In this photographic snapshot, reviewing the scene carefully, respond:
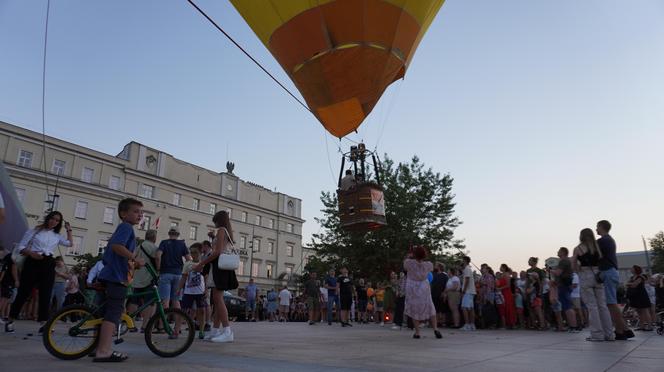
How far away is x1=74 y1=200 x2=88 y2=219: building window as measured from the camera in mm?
43250

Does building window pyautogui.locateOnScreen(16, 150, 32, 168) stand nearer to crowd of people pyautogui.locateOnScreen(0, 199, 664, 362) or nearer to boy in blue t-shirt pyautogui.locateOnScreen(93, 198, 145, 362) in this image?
crowd of people pyautogui.locateOnScreen(0, 199, 664, 362)

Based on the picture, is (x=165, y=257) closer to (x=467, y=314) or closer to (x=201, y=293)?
(x=201, y=293)

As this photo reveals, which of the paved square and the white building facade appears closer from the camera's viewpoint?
the paved square

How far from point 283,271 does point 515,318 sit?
178ft

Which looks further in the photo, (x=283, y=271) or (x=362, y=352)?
(x=283, y=271)

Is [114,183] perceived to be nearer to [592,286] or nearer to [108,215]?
[108,215]

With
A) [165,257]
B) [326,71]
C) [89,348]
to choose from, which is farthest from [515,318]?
[89,348]

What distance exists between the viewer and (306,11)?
9.37 metres

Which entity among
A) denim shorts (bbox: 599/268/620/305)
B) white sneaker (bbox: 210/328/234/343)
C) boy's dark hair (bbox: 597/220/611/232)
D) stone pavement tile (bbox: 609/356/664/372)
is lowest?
stone pavement tile (bbox: 609/356/664/372)

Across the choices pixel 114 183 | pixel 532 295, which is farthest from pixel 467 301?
pixel 114 183

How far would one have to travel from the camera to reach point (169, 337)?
4195mm

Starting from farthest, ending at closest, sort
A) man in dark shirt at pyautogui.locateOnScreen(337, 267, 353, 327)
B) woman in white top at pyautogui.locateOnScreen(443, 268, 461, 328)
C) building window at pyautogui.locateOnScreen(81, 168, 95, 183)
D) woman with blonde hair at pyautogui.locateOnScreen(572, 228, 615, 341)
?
1. building window at pyautogui.locateOnScreen(81, 168, 95, 183)
2. man in dark shirt at pyautogui.locateOnScreen(337, 267, 353, 327)
3. woman in white top at pyautogui.locateOnScreen(443, 268, 461, 328)
4. woman with blonde hair at pyautogui.locateOnScreen(572, 228, 615, 341)

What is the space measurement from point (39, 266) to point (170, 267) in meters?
1.82

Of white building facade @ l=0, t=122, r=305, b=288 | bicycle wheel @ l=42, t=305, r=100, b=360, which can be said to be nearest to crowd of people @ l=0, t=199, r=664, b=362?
bicycle wheel @ l=42, t=305, r=100, b=360
